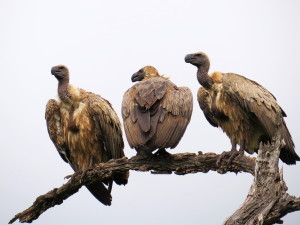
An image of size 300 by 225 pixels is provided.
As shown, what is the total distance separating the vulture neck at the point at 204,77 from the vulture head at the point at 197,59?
45 millimetres

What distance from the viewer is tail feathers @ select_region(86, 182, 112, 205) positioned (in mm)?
10906

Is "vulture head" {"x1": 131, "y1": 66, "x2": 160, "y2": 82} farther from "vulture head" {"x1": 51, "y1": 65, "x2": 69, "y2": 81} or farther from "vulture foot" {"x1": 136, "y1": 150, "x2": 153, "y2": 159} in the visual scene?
"vulture foot" {"x1": 136, "y1": 150, "x2": 153, "y2": 159}

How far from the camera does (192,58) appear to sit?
1092 cm

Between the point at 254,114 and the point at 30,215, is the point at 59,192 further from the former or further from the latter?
the point at 254,114

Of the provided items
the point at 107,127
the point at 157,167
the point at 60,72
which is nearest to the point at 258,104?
the point at 157,167

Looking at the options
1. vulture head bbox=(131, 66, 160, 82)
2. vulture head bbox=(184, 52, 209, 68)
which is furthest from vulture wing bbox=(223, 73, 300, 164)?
vulture head bbox=(131, 66, 160, 82)

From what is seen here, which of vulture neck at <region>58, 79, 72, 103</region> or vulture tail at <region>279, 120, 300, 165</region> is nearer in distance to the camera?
vulture tail at <region>279, 120, 300, 165</region>

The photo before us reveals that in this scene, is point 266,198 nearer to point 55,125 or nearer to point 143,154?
point 143,154

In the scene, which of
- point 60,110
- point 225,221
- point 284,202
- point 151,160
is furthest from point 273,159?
point 60,110

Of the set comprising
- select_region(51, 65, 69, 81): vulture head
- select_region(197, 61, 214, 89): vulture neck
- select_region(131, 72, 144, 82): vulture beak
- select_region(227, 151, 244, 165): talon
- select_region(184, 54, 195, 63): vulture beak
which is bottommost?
select_region(227, 151, 244, 165): talon

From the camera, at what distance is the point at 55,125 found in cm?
1116

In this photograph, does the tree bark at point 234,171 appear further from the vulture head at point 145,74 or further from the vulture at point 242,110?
the vulture head at point 145,74

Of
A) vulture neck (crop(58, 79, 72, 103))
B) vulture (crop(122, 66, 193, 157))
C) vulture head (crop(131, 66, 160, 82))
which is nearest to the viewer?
vulture (crop(122, 66, 193, 157))

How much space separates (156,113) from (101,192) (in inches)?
98.7
